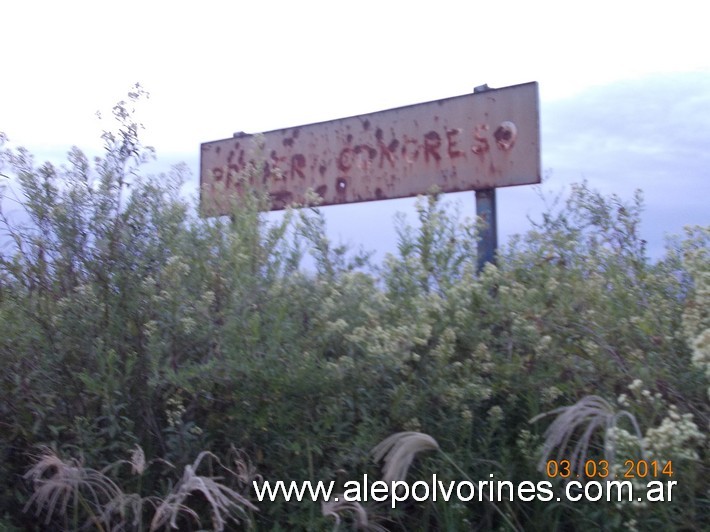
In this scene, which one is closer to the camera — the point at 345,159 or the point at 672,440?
the point at 672,440

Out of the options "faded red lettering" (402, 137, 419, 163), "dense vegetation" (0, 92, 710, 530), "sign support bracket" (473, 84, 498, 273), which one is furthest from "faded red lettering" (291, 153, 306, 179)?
"dense vegetation" (0, 92, 710, 530)

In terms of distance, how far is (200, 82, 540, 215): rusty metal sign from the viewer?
5.64 metres

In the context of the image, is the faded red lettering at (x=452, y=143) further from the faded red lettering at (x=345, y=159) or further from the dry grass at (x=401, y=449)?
the dry grass at (x=401, y=449)

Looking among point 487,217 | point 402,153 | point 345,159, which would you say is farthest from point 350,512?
point 345,159

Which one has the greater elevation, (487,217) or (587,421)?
(487,217)

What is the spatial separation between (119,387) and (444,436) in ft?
5.03

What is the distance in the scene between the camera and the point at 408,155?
627cm

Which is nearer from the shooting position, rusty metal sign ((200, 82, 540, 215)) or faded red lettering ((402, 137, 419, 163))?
rusty metal sign ((200, 82, 540, 215))

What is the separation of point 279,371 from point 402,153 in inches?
Answer: 131

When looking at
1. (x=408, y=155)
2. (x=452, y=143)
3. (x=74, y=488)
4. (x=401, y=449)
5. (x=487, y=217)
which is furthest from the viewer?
(x=408, y=155)

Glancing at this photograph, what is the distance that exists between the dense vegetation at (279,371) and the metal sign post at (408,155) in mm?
1035

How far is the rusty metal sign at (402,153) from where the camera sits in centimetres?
564

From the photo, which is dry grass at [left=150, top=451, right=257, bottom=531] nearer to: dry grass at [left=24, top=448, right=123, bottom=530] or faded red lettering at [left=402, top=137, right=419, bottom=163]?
dry grass at [left=24, top=448, right=123, bottom=530]

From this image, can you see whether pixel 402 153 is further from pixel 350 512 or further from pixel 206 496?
pixel 206 496
